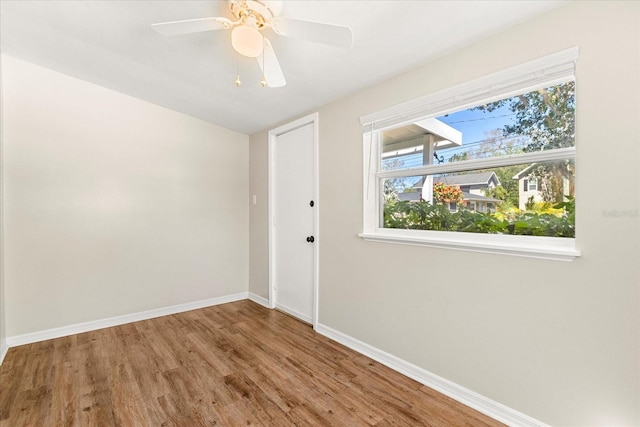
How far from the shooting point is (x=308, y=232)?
10.3 feet

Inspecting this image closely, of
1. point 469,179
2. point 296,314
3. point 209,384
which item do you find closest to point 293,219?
point 296,314

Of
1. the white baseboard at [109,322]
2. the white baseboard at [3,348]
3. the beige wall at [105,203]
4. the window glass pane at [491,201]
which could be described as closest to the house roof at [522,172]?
the window glass pane at [491,201]

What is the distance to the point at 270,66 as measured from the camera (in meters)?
1.75

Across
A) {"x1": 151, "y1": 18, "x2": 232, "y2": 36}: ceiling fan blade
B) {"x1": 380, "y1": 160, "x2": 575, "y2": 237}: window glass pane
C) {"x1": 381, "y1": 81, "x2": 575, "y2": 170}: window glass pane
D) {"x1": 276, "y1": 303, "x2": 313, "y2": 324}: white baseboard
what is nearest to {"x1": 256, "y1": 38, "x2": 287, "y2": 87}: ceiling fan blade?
{"x1": 151, "y1": 18, "x2": 232, "y2": 36}: ceiling fan blade

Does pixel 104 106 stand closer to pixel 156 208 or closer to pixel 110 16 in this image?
pixel 156 208

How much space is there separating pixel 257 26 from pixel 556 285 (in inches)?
82.9

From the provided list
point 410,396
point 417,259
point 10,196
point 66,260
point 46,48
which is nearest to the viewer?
point 410,396

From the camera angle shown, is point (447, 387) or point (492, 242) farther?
point (447, 387)

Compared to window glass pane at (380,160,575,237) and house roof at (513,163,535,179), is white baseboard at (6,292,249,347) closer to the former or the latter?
window glass pane at (380,160,575,237)

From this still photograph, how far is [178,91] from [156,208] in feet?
4.34

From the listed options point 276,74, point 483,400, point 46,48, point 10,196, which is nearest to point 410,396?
point 483,400

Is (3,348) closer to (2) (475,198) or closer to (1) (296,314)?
(1) (296,314)

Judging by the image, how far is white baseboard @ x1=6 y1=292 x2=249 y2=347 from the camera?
2.68 meters

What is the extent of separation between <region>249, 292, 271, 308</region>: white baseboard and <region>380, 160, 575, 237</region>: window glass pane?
207cm
